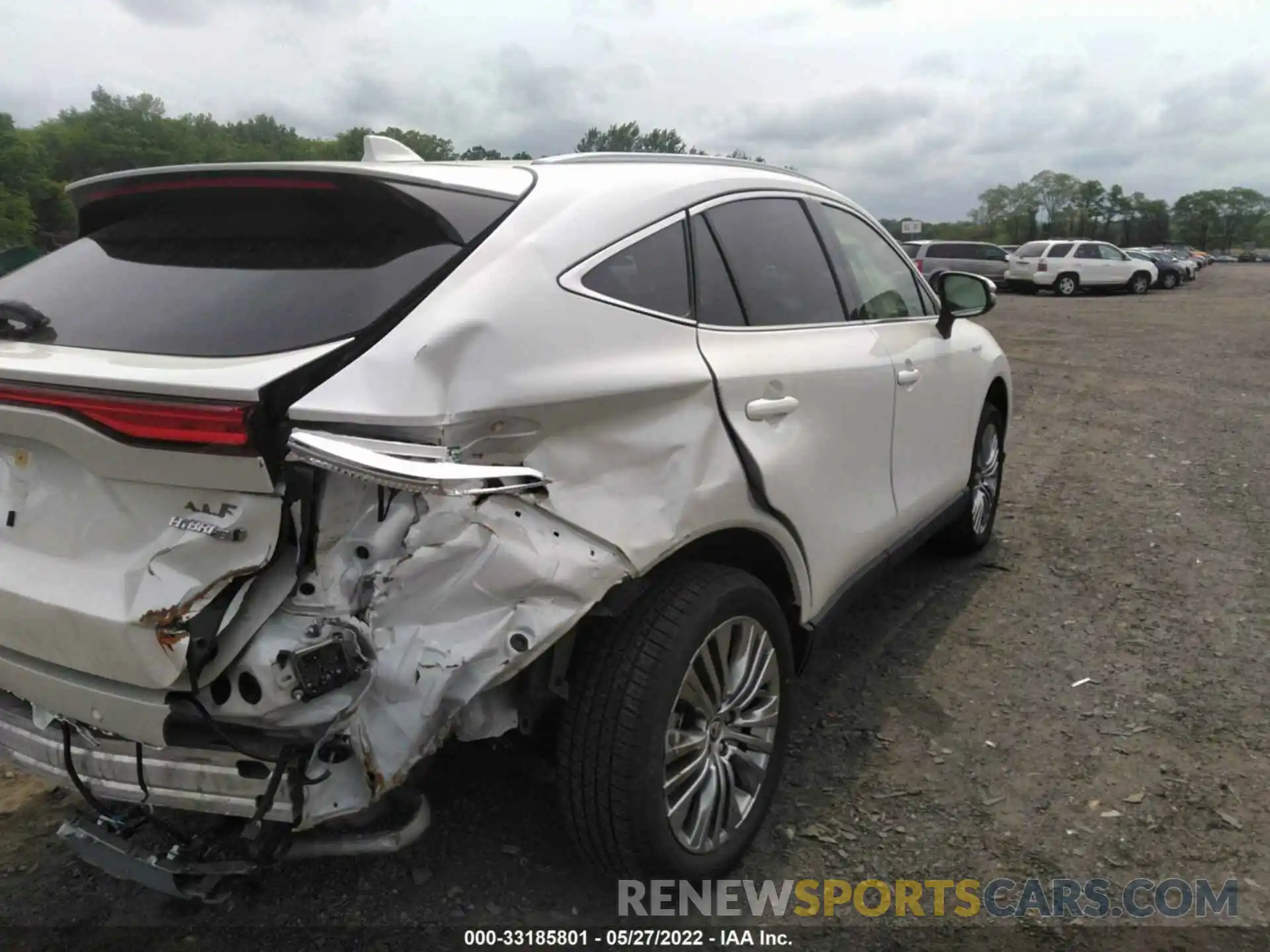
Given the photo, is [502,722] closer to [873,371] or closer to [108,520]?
[108,520]

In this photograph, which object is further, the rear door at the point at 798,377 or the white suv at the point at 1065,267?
the white suv at the point at 1065,267

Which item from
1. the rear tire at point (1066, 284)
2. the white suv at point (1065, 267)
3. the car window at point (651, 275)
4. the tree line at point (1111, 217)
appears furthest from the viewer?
the tree line at point (1111, 217)

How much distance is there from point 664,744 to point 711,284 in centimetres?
127

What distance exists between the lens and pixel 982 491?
4762 millimetres

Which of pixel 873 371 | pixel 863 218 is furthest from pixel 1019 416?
pixel 873 371

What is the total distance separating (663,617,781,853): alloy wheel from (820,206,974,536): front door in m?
1.16

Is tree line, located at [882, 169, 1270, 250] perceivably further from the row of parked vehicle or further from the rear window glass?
the rear window glass

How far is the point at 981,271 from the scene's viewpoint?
27.4 m

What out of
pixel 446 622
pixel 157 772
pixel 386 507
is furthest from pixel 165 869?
pixel 386 507

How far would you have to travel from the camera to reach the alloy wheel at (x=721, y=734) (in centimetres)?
233

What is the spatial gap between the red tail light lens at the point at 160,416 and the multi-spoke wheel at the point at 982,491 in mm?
3562

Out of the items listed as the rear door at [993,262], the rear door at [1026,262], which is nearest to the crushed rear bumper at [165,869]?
the rear door at [993,262]

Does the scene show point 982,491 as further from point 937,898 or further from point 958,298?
point 937,898

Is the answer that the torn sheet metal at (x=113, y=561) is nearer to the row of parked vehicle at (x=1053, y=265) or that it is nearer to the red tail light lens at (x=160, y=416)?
the red tail light lens at (x=160, y=416)
